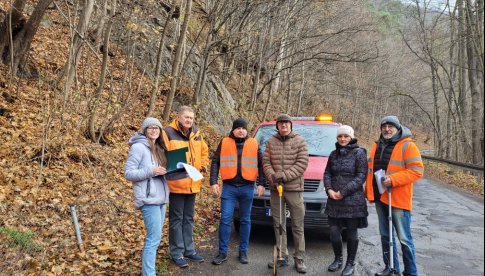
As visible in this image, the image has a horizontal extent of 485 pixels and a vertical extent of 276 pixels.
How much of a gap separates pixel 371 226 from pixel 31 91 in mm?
9427

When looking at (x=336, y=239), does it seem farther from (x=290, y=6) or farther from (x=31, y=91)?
(x=290, y=6)

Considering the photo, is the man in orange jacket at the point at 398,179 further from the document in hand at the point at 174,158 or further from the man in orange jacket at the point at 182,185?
the document in hand at the point at 174,158

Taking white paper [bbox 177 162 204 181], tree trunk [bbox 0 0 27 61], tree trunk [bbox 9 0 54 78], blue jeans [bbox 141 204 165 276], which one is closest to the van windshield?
white paper [bbox 177 162 204 181]

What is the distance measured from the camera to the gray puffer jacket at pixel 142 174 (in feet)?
14.3

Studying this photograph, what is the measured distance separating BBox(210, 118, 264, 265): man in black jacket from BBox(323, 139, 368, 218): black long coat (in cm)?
106

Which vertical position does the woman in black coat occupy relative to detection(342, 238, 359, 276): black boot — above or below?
above

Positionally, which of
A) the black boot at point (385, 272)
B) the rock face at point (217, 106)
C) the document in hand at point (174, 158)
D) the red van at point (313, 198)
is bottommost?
the black boot at point (385, 272)

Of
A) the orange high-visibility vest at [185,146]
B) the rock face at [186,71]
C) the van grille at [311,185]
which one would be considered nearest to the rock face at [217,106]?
the rock face at [186,71]

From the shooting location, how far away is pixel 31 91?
33.6ft

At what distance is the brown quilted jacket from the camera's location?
518cm

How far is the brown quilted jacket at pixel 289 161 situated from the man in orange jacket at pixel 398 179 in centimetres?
97

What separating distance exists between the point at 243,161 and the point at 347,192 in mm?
1506

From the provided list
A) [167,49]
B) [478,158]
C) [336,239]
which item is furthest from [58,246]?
[478,158]

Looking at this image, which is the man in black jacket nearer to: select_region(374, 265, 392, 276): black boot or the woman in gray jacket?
the woman in gray jacket
